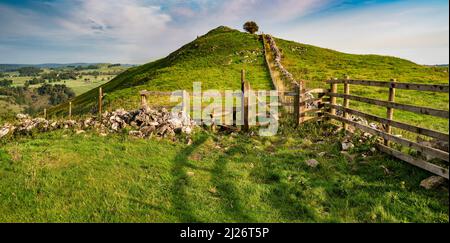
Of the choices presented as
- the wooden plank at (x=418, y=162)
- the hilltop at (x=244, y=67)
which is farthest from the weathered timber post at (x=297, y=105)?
the hilltop at (x=244, y=67)

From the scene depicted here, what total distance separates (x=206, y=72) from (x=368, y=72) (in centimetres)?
2002

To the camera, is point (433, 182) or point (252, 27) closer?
point (433, 182)

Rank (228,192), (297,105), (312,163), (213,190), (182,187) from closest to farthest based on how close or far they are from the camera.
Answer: (228,192) → (213,190) → (182,187) → (312,163) → (297,105)

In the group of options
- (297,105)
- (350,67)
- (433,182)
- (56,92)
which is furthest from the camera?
(56,92)

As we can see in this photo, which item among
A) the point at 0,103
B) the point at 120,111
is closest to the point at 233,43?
the point at 120,111

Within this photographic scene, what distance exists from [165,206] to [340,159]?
559 centimetres

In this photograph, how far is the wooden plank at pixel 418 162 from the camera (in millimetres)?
7077

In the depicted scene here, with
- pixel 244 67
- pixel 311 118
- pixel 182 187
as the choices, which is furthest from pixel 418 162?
pixel 244 67

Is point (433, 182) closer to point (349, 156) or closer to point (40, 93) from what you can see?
point (349, 156)

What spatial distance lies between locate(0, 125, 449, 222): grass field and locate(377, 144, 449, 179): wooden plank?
210 millimetres

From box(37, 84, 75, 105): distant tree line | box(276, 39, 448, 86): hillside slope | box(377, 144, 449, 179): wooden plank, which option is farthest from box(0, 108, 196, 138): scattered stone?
box(37, 84, 75, 105): distant tree line

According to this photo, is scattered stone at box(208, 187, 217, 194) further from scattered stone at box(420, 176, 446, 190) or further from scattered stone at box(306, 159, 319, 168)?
scattered stone at box(420, 176, 446, 190)

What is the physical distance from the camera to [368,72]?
39281mm
